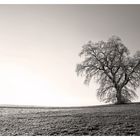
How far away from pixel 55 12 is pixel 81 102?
1914mm

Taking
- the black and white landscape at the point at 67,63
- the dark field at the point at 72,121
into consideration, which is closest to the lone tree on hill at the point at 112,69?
the black and white landscape at the point at 67,63

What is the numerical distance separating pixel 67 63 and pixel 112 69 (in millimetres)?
953

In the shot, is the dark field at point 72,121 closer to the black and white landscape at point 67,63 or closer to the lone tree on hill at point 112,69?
the black and white landscape at point 67,63

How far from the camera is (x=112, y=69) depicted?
27.5 ft

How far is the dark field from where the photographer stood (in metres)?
7.79

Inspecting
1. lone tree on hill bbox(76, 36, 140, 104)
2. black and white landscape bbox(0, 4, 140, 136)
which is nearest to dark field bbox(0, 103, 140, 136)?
black and white landscape bbox(0, 4, 140, 136)

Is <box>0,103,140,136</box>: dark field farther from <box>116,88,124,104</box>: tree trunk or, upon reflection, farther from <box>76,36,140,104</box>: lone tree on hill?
<box>76,36,140,104</box>: lone tree on hill

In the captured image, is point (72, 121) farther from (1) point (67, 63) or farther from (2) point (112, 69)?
(2) point (112, 69)

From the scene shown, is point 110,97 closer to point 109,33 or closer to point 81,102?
point 81,102

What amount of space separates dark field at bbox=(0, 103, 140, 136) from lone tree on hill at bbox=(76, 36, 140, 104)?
26cm

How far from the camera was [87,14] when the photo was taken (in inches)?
325

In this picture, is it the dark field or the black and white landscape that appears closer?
the dark field

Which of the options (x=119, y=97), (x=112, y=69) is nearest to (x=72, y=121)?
(x=119, y=97)

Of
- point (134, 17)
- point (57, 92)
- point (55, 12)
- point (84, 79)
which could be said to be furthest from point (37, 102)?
point (134, 17)
